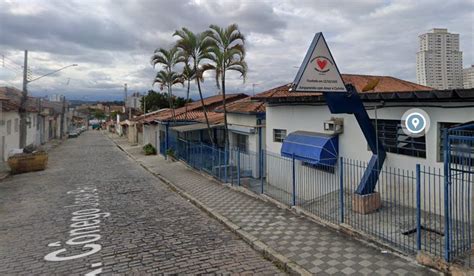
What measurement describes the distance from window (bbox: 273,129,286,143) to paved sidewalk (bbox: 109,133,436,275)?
9.54 ft

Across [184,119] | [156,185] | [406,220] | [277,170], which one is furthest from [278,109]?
[184,119]

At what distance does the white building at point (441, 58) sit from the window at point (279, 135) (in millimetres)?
9852

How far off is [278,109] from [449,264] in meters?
8.34

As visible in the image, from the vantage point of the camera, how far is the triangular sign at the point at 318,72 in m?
6.30

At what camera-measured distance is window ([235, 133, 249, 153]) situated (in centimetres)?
1564

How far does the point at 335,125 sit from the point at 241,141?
7.51 metres

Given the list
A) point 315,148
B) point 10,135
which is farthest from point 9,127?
point 315,148

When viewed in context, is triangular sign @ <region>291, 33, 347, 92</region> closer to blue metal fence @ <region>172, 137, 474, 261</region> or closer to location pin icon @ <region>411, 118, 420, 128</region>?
blue metal fence @ <region>172, 137, 474, 261</region>

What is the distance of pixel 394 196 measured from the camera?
765cm

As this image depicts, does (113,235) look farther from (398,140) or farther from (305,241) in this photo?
(398,140)

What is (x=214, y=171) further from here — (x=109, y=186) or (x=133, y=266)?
(x=133, y=266)

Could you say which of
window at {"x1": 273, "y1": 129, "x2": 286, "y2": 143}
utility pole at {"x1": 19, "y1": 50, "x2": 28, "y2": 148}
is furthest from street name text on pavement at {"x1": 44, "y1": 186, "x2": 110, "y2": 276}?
utility pole at {"x1": 19, "y1": 50, "x2": 28, "y2": 148}

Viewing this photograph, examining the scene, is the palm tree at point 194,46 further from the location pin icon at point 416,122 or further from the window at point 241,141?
the location pin icon at point 416,122

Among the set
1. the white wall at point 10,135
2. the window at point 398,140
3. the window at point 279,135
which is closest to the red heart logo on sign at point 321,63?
the window at point 398,140
